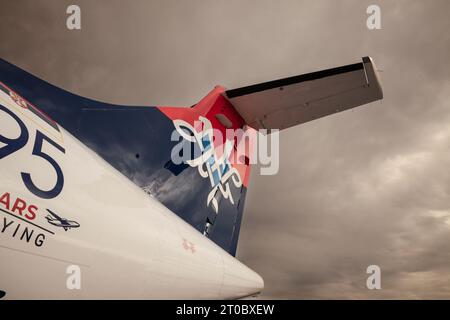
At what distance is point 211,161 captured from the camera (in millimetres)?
4066

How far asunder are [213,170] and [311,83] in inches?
70.8

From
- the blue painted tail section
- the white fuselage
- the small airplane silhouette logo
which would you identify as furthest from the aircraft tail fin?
the small airplane silhouette logo

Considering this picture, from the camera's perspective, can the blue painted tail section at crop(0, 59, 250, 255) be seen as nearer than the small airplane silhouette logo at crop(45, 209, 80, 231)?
No

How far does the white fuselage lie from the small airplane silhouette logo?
0.01 m

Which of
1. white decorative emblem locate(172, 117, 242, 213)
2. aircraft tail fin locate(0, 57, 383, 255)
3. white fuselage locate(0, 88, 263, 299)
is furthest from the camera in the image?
white decorative emblem locate(172, 117, 242, 213)

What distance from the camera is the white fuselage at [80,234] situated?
4.69ft

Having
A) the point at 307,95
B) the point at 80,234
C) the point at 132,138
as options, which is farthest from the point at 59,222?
the point at 307,95

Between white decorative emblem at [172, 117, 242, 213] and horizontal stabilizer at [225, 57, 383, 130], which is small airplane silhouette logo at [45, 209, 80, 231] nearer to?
white decorative emblem at [172, 117, 242, 213]

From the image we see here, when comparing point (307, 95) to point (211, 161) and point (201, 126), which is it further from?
point (211, 161)

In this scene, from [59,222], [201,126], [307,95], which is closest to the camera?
[59,222]

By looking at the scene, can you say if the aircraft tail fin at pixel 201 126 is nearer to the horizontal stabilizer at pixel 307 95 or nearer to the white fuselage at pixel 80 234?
the horizontal stabilizer at pixel 307 95

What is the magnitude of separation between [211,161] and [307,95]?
1602 millimetres

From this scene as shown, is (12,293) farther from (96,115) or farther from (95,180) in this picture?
(96,115)

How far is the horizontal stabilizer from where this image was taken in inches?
132
